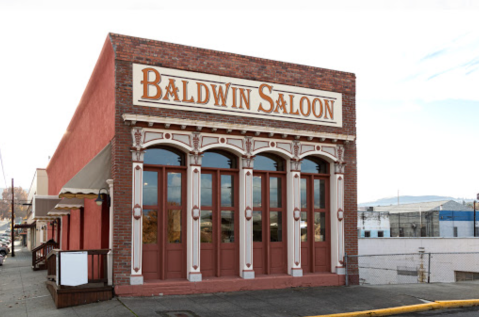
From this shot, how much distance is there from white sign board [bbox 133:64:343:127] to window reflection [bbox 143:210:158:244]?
2.81 metres

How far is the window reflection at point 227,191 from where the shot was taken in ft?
45.5

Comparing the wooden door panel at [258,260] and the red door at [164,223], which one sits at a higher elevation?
the red door at [164,223]

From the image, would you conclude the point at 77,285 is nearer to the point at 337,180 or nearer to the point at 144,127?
the point at 144,127

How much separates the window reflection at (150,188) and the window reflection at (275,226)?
3.51 m

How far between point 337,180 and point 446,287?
4.43m

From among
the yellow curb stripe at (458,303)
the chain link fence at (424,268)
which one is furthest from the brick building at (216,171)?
the chain link fence at (424,268)

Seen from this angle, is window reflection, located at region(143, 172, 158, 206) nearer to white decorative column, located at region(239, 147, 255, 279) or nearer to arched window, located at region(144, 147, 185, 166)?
arched window, located at region(144, 147, 185, 166)

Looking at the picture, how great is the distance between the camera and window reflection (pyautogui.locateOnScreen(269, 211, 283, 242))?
14.4m

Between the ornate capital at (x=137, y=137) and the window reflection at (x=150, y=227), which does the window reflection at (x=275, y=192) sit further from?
the ornate capital at (x=137, y=137)

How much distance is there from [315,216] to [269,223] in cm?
166

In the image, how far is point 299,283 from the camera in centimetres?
1420

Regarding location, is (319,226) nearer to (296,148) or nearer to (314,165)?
(314,165)

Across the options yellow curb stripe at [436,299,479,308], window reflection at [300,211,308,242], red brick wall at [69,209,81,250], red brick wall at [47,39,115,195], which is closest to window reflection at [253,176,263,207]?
window reflection at [300,211,308,242]

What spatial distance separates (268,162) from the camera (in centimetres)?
1467
